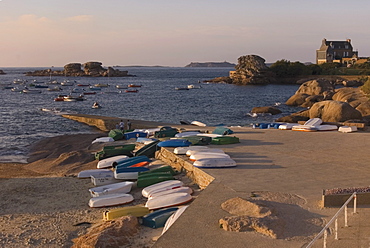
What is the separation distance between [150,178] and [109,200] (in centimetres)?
205

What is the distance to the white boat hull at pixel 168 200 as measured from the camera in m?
12.2

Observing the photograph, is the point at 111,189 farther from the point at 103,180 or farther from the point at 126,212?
the point at 126,212

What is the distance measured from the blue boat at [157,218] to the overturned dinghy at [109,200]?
7.84ft

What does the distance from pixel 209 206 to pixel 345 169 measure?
600cm

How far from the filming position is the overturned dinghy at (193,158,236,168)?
14.4 meters

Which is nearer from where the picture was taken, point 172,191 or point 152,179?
point 172,191

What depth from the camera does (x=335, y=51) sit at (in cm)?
13975

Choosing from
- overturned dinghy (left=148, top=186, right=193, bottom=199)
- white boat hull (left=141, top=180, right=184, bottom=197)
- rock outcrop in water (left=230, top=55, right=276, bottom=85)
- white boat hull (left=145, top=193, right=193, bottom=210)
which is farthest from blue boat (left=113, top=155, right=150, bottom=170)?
rock outcrop in water (left=230, top=55, right=276, bottom=85)

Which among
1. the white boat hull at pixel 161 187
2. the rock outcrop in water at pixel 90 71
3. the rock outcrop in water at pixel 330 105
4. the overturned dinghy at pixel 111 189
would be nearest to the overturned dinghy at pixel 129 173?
the overturned dinghy at pixel 111 189

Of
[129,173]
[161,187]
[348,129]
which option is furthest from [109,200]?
[348,129]

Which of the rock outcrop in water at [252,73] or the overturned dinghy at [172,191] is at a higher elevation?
the rock outcrop in water at [252,73]

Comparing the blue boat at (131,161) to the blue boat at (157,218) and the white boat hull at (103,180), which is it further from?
the blue boat at (157,218)

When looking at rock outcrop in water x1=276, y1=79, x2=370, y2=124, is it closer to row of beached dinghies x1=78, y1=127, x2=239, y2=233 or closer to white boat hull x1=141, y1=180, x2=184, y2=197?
row of beached dinghies x1=78, y1=127, x2=239, y2=233

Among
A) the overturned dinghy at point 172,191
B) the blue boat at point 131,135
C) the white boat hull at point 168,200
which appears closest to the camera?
the white boat hull at point 168,200
